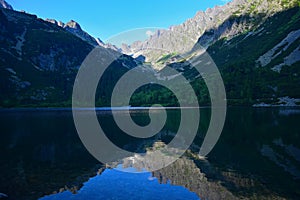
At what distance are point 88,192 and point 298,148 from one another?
30289mm

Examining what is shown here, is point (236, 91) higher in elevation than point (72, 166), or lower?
higher

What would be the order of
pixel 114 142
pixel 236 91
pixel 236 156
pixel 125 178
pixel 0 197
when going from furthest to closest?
pixel 236 91, pixel 114 142, pixel 236 156, pixel 125 178, pixel 0 197

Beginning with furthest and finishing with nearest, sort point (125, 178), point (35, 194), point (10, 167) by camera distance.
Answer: point (10, 167) < point (125, 178) < point (35, 194)

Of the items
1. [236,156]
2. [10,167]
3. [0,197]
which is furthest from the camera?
[236,156]

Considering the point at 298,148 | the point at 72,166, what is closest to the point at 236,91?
the point at 298,148

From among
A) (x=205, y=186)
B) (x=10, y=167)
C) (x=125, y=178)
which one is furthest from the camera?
(x=10, y=167)

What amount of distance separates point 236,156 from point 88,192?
21011mm

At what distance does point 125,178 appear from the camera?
2595cm

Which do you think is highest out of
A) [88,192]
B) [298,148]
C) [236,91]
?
[236,91]

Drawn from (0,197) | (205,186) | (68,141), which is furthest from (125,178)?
(68,141)

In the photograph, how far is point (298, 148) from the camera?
3447 cm

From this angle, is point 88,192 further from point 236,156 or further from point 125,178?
point 236,156

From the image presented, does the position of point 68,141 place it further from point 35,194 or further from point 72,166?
point 35,194

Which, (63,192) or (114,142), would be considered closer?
(63,192)
